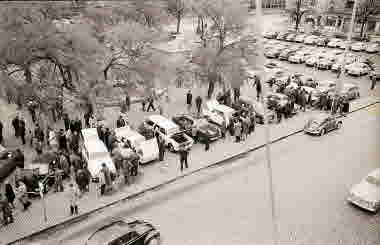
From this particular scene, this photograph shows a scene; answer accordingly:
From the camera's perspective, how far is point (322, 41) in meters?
43.5

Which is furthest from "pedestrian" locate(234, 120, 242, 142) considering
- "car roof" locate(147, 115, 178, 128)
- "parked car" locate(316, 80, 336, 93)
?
"parked car" locate(316, 80, 336, 93)

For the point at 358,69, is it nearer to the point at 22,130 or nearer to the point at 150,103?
the point at 150,103

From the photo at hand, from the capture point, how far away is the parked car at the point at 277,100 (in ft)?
75.3

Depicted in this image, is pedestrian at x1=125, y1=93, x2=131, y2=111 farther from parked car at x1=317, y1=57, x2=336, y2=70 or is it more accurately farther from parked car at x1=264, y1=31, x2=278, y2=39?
parked car at x1=264, y1=31, x2=278, y2=39

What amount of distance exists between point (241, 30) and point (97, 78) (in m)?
11.4

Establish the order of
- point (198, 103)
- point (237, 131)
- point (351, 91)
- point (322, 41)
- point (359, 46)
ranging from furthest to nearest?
1. point (322, 41)
2. point (359, 46)
3. point (351, 91)
4. point (198, 103)
5. point (237, 131)

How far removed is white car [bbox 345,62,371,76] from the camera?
105ft

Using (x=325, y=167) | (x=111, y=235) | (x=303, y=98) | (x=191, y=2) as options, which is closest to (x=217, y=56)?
(x=191, y=2)

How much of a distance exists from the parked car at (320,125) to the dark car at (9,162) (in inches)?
619

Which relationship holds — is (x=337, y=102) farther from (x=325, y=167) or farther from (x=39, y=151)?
(x=39, y=151)

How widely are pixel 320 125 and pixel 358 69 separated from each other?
1502cm

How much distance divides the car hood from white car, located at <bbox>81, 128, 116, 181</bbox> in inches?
407

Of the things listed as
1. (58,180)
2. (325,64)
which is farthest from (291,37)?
(58,180)

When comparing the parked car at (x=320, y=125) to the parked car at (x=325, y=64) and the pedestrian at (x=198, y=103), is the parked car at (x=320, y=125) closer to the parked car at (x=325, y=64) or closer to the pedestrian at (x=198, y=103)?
the pedestrian at (x=198, y=103)
